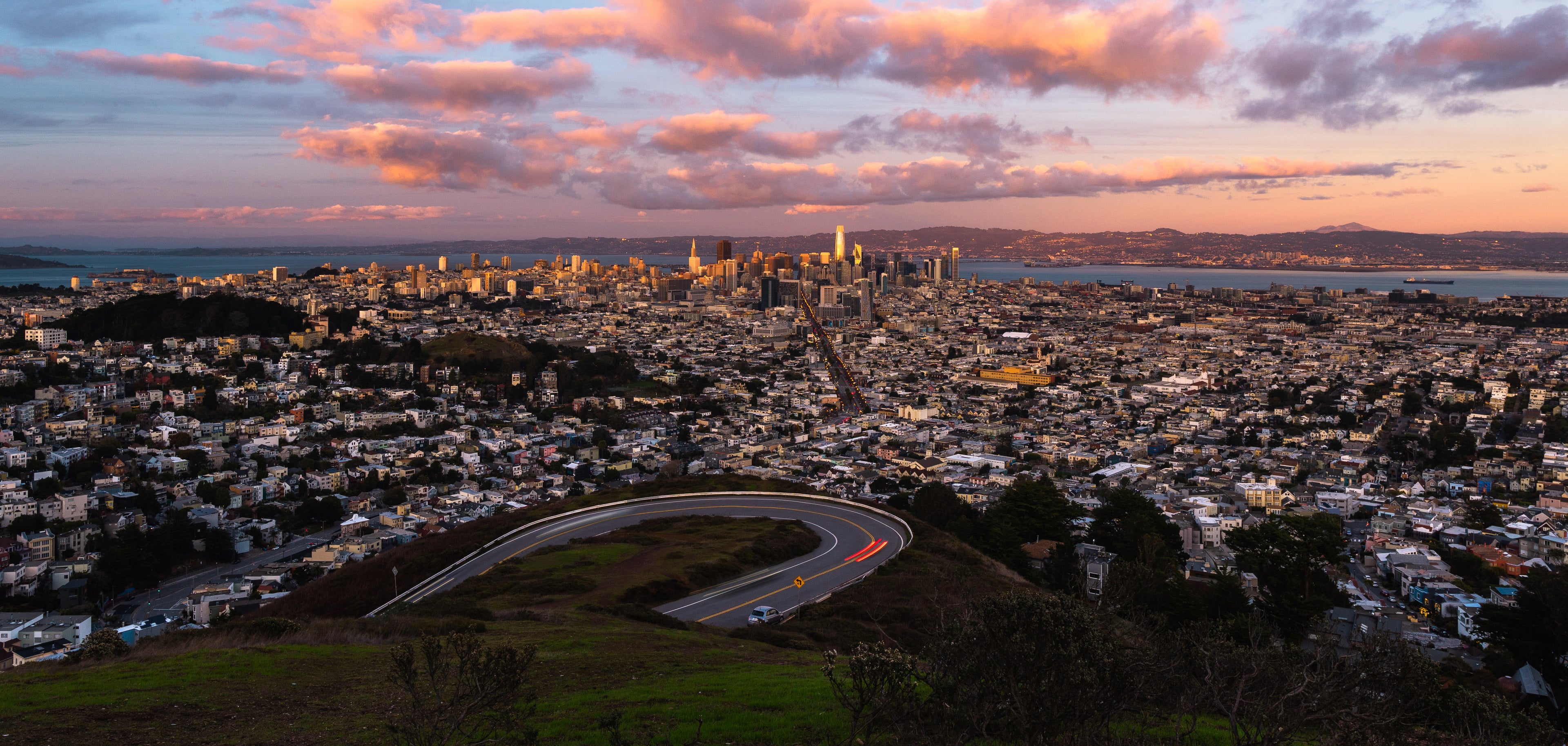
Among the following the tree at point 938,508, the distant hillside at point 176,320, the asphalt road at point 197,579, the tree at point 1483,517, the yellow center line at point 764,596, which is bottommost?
the asphalt road at point 197,579

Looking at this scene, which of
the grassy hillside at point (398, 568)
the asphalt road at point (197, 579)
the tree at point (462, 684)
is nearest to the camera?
the tree at point (462, 684)

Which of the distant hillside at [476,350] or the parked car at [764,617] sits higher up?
the parked car at [764,617]

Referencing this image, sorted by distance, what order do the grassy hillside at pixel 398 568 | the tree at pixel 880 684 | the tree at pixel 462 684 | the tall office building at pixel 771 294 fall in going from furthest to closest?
the tall office building at pixel 771 294 < the grassy hillside at pixel 398 568 < the tree at pixel 880 684 < the tree at pixel 462 684

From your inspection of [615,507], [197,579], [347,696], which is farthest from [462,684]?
[197,579]

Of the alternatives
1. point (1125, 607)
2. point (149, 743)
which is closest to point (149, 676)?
point (149, 743)

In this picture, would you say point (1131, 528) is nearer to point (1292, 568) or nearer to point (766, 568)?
point (1292, 568)

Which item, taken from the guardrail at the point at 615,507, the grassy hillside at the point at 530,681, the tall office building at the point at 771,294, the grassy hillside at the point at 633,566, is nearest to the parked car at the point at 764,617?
the guardrail at the point at 615,507

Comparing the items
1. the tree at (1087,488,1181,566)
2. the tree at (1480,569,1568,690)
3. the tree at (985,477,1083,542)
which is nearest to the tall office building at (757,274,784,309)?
the tree at (985,477,1083,542)

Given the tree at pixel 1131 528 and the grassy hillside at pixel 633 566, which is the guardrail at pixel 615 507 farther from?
the tree at pixel 1131 528
